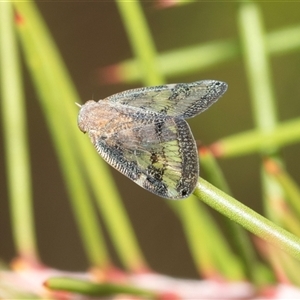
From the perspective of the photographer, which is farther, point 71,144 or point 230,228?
point 71,144

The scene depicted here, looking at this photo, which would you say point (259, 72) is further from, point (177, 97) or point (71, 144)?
point (71, 144)

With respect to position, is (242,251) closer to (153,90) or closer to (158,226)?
(153,90)

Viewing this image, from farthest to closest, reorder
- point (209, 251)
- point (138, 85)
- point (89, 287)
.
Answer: point (138, 85) → point (209, 251) → point (89, 287)

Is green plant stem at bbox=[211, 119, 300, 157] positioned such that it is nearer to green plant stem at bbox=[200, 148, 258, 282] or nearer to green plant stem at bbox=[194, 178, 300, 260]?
green plant stem at bbox=[200, 148, 258, 282]

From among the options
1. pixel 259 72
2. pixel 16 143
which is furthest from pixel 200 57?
pixel 16 143

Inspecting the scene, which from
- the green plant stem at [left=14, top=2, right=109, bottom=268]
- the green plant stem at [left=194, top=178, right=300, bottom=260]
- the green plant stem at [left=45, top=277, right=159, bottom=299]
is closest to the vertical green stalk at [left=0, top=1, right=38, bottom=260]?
the green plant stem at [left=14, top=2, right=109, bottom=268]

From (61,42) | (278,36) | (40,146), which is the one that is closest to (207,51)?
(278,36)
